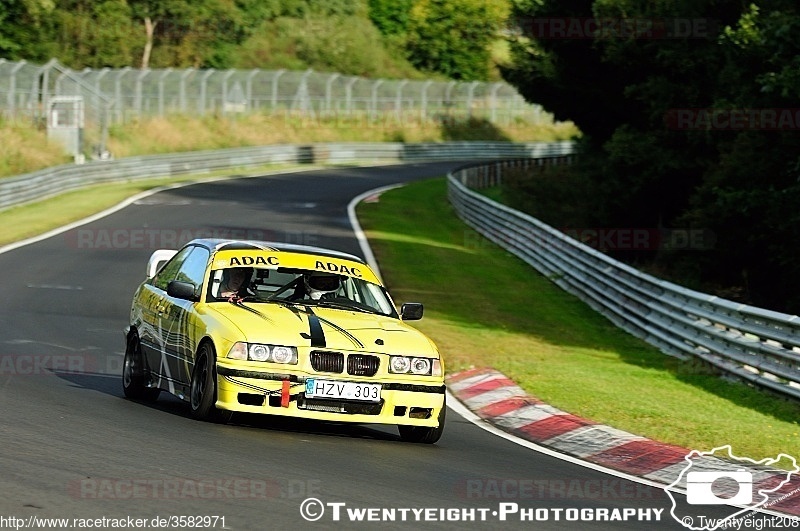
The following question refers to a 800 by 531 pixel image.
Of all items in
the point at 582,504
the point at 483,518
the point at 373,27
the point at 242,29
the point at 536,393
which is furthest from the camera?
the point at 373,27

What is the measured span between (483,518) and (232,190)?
3897 centimetres

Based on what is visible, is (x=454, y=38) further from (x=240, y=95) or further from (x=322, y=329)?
(x=322, y=329)

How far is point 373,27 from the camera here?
110 m

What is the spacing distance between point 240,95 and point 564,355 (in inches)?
1980

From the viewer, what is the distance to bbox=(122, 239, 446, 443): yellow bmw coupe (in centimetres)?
1011

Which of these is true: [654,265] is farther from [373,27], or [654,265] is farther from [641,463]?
[373,27]

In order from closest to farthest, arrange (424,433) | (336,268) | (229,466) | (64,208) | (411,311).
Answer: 1. (229,466)
2. (424,433)
3. (411,311)
4. (336,268)
5. (64,208)

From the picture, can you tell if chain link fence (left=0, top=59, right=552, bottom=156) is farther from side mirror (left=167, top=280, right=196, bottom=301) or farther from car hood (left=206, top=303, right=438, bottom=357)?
car hood (left=206, top=303, right=438, bottom=357)

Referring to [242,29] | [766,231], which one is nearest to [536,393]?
[766,231]

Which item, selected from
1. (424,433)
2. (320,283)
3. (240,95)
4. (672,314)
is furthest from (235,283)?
(240,95)

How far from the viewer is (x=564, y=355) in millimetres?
17984

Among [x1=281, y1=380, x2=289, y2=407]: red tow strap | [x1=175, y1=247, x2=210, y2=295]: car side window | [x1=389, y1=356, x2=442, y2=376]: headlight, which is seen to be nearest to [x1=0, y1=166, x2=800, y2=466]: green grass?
[x1=389, y1=356, x2=442, y2=376]: headlight

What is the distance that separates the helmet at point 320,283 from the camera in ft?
37.8

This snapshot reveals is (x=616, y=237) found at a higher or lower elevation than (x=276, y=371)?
lower
